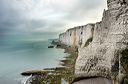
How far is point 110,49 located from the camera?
2058cm

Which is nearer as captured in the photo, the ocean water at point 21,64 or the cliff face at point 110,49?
the cliff face at point 110,49

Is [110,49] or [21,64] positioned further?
[21,64]

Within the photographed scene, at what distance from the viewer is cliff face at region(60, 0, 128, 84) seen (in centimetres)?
1933

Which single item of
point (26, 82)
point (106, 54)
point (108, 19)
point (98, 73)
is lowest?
point (26, 82)

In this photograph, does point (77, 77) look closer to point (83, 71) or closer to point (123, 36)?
point (83, 71)

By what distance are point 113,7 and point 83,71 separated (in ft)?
19.2

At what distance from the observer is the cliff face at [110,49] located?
63.4 ft

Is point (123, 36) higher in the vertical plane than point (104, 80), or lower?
higher

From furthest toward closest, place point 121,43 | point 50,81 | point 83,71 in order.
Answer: point 50,81, point 83,71, point 121,43

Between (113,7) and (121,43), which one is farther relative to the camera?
(113,7)

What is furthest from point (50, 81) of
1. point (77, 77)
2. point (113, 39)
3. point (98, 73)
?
point (113, 39)

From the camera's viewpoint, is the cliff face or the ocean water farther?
the ocean water

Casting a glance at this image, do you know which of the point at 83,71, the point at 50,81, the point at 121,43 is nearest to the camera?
the point at 121,43

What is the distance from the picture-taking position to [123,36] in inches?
773
